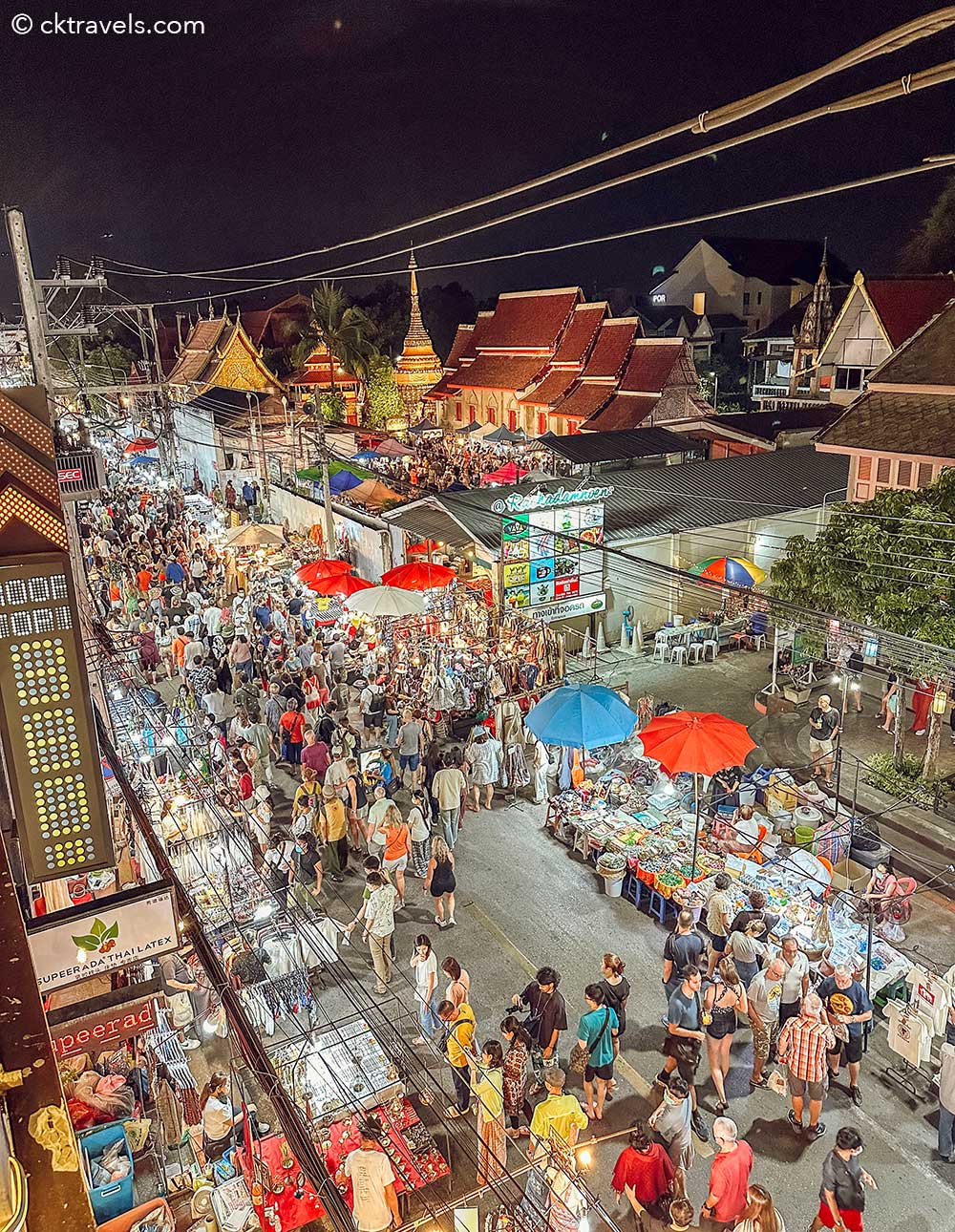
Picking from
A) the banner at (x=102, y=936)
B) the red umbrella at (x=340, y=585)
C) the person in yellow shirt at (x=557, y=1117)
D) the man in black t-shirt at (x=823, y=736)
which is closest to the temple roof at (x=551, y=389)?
the red umbrella at (x=340, y=585)

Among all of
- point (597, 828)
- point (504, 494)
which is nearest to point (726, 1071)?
point (597, 828)

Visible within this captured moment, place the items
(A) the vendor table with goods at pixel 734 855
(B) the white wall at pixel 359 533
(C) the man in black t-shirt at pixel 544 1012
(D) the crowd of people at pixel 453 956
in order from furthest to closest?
(B) the white wall at pixel 359 533, (A) the vendor table with goods at pixel 734 855, (C) the man in black t-shirt at pixel 544 1012, (D) the crowd of people at pixel 453 956

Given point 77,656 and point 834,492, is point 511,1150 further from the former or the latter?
point 834,492

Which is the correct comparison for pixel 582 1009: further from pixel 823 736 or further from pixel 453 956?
pixel 823 736

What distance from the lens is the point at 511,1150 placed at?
674 centimetres

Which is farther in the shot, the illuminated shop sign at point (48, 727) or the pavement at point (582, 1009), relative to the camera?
the pavement at point (582, 1009)

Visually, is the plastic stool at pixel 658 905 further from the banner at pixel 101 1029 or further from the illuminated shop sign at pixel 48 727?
the illuminated shop sign at pixel 48 727

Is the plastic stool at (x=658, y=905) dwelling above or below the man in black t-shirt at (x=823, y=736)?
below

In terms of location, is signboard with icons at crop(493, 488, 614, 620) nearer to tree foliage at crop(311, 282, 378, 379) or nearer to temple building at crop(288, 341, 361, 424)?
temple building at crop(288, 341, 361, 424)

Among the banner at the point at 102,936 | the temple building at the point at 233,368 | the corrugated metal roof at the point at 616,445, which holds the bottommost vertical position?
the banner at the point at 102,936

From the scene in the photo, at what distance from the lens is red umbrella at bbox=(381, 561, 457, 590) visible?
49.1 feet

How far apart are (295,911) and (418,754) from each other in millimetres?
3227

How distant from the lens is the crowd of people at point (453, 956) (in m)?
5.66

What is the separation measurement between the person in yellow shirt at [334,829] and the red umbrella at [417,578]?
5.32 metres
